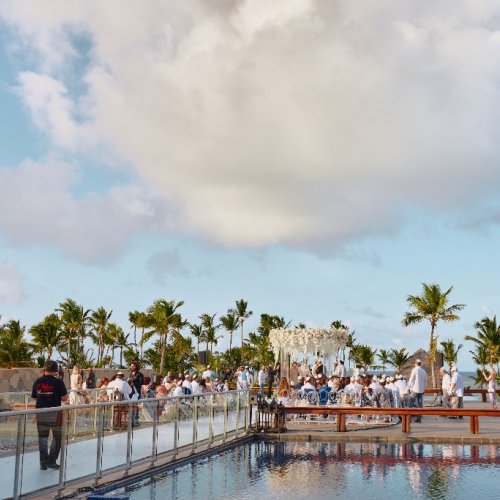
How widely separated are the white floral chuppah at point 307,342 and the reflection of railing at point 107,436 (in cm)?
1982

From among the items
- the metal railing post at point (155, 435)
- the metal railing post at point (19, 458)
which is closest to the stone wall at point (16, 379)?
the metal railing post at point (155, 435)

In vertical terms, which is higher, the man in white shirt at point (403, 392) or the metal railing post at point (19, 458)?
the man in white shirt at point (403, 392)

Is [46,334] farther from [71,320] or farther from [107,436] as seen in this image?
[107,436]

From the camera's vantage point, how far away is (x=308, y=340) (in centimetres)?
3859

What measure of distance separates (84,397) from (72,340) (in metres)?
74.7

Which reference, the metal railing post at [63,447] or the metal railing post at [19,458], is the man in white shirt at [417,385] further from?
the metal railing post at [19,458]

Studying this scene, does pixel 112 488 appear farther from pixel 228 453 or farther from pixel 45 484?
pixel 228 453

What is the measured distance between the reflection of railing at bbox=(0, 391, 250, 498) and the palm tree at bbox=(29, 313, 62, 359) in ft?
234

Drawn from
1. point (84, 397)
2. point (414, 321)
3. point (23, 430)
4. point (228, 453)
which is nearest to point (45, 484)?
point (23, 430)

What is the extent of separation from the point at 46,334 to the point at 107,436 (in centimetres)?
7805

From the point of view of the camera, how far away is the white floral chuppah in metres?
Result: 38.5

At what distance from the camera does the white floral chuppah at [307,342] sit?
38.5m

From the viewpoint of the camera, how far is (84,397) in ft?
73.5

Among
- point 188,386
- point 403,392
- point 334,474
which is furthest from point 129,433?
point 403,392
